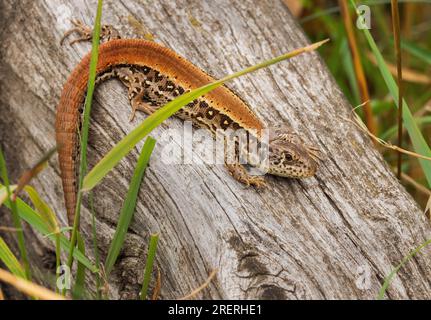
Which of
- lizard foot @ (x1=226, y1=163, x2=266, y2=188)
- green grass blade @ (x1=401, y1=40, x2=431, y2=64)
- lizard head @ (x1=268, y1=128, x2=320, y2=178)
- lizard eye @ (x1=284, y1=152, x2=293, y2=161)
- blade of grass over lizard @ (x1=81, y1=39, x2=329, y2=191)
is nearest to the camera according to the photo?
blade of grass over lizard @ (x1=81, y1=39, x2=329, y2=191)

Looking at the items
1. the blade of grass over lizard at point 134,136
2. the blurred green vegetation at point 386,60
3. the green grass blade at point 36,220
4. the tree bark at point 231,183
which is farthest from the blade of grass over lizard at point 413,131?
the green grass blade at point 36,220

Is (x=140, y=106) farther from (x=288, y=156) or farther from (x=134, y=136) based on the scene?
(x=134, y=136)

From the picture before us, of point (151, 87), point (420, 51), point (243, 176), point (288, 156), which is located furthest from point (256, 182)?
point (420, 51)

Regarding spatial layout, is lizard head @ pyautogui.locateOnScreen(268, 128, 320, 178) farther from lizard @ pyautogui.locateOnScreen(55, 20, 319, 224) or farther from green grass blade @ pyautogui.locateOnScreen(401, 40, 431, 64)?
green grass blade @ pyautogui.locateOnScreen(401, 40, 431, 64)

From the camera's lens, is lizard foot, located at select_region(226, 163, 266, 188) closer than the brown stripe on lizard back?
Yes

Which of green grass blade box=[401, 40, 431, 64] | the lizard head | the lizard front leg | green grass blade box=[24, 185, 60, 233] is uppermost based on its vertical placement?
green grass blade box=[401, 40, 431, 64]

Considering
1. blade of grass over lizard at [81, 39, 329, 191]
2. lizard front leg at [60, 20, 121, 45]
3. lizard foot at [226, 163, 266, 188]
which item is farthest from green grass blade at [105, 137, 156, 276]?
lizard front leg at [60, 20, 121, 45]

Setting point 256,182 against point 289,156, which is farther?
point 289,156
